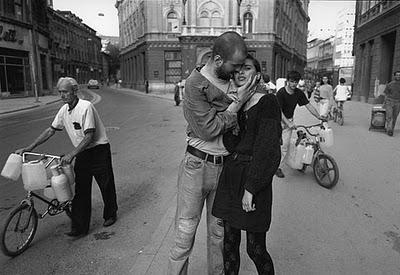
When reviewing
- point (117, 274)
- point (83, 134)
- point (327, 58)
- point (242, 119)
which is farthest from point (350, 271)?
point (327, 58)

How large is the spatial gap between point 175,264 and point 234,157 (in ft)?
3.19

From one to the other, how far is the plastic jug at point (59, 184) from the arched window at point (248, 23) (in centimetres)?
3949

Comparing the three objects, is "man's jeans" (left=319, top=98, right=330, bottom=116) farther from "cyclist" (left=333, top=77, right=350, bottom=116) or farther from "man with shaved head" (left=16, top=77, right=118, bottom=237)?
"man with shaved head" (left=16, top=77, right=118, bottom=237)

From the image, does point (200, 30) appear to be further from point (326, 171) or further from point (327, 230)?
point (327, 230)

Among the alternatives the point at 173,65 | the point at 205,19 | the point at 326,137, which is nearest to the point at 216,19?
the point at 205,19

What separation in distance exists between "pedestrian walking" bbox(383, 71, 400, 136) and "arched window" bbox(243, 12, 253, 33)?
3176 centimetres

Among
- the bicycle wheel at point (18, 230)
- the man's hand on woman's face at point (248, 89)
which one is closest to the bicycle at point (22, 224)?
the bicycle wheel at point (18, 230)

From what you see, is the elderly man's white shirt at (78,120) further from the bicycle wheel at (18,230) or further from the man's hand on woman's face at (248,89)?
the man's hand on woman's face at (248,89)

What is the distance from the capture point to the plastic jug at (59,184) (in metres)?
3.70

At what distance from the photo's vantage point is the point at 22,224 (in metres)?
3.72

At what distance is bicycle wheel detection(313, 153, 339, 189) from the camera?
5.75 meters

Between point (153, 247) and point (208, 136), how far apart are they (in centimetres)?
179

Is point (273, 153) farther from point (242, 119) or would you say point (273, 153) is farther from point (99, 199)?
point (99, 199)

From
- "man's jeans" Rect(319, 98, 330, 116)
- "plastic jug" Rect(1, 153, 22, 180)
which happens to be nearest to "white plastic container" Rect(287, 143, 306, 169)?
"plastic jug" Rect(1, 153, 22, 180)
